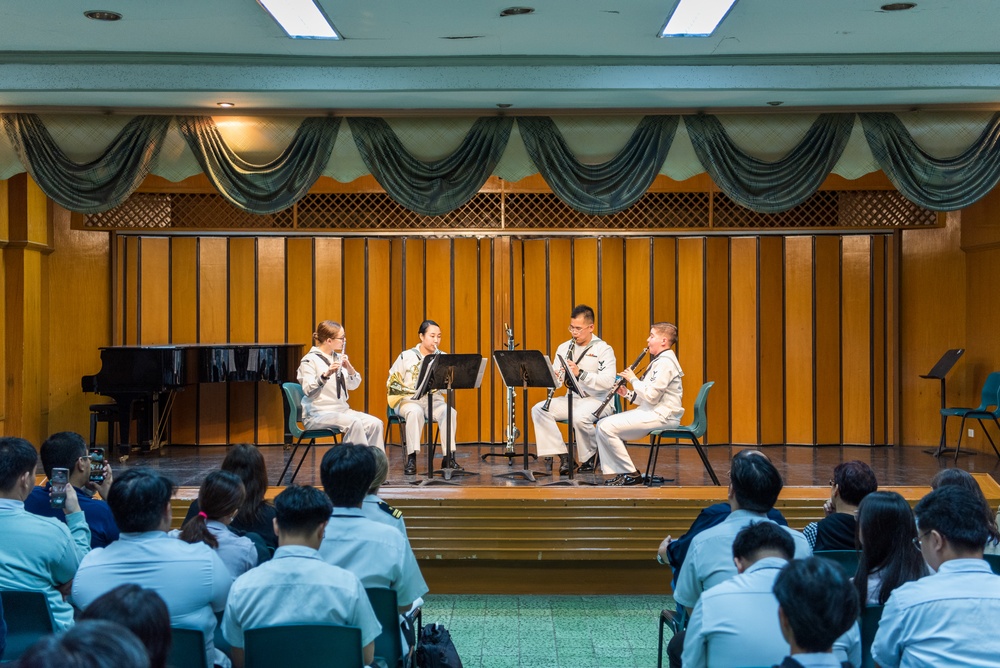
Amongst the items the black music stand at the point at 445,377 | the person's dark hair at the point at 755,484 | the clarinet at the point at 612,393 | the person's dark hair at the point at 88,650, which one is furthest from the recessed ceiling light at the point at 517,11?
the person's dark hair at the point at 88,650

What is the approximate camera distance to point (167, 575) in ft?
9.48

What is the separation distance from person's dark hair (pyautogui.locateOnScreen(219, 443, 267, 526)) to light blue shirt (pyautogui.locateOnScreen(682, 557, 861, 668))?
1800 millimetres

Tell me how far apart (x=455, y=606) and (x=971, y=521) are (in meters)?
3.79

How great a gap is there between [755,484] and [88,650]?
8.12 feet

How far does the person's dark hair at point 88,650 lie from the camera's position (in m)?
1.36

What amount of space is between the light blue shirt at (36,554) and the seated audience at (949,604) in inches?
98.8

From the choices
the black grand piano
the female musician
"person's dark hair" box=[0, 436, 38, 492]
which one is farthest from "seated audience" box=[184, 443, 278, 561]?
the black grand piano

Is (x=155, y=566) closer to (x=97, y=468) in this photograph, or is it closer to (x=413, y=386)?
(x=97, y=468)

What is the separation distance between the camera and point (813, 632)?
83.0 inches

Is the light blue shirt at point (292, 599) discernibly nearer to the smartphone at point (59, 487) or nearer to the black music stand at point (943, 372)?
the smartphone at point (59, 487)

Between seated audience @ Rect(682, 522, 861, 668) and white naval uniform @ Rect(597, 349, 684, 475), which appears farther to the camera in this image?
white naval uniform @ Rect(597, 349, 684, 475)

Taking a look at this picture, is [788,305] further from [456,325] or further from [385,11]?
[385,11]

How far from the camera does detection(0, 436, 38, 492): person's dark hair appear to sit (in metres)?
3.30

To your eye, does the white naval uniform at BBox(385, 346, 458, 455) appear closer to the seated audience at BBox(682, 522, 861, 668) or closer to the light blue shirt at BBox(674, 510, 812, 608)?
the light blue shirt at BBox(674, 510, 812, 608)
